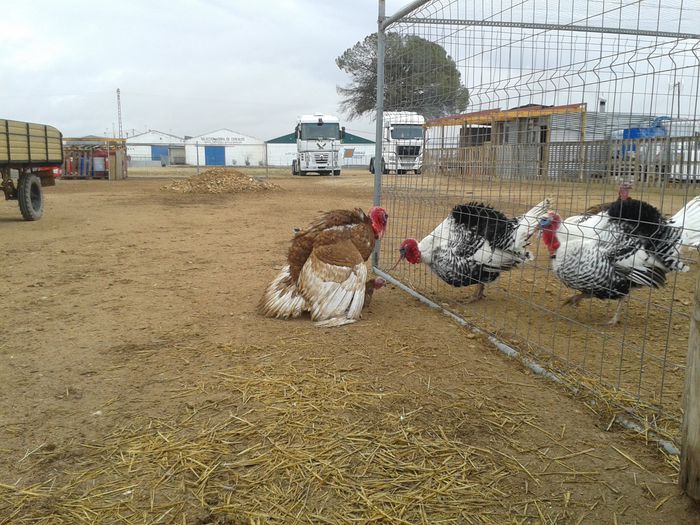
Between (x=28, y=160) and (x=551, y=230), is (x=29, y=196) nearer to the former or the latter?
(x=28, y=160)

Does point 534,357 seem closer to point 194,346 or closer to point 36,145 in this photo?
point 194,346

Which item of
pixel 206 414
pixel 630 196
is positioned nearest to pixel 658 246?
pixel 630 196

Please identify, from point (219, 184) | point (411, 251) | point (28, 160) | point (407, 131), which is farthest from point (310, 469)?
point (219, 184)

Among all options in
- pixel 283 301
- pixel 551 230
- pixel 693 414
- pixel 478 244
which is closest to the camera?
pixel 693 414

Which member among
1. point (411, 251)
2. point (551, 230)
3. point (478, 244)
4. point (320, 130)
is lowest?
point (411, 251)

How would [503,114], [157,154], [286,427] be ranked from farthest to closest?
[157,154] < [503,114] < [286,427]

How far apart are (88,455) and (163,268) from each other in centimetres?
421

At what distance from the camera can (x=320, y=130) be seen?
29.2m

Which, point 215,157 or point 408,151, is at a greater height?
point 215,157

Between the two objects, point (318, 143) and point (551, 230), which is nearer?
point (551, 230)

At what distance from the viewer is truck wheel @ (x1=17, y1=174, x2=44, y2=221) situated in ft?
32.8

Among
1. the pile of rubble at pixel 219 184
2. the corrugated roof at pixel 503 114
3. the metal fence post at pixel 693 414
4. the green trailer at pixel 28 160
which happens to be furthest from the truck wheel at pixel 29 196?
the metal fence post at pixel 693 414

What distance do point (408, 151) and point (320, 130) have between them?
24206mm

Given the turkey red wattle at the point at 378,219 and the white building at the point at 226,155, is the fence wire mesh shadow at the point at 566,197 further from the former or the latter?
the white building at the point at 226,155
